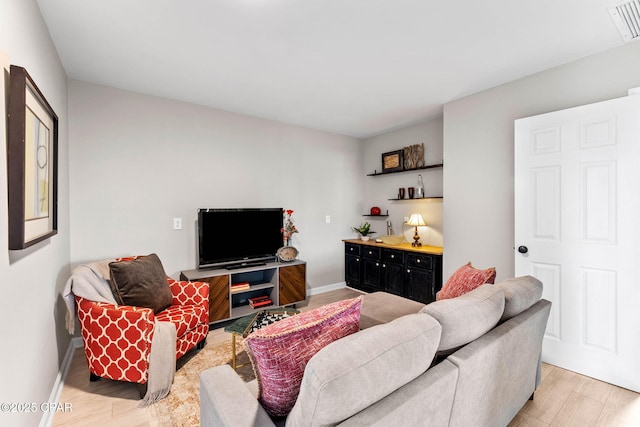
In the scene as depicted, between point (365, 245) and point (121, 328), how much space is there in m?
3.18

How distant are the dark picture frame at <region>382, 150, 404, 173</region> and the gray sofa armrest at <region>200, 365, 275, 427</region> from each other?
3.78 m

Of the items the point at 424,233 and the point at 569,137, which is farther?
the point at 424,233

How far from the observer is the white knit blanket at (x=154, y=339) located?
200cm

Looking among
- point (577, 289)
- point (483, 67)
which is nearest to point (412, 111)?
point (483, 67)

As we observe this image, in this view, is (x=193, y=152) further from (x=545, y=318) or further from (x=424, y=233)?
(x=545, y=318)

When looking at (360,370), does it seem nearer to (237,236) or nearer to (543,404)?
(543,404)

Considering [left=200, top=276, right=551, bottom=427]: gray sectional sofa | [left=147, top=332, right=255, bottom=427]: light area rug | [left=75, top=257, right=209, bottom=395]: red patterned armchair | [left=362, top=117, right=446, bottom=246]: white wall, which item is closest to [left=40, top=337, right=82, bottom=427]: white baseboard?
[left=75, top=257, right=209, bottom=395]: red patterned armchair

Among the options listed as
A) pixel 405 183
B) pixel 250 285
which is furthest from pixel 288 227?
pixel 405 183

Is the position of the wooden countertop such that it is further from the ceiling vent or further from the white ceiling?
the ceiling vent

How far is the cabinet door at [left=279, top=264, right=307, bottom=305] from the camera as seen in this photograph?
3613 mm

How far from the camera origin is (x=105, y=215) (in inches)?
114

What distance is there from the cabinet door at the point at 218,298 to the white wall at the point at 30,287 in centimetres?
117

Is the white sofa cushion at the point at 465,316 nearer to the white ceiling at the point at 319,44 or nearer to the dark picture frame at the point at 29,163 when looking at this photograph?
the white ceiling at the point at 319,44

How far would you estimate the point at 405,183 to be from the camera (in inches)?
174
